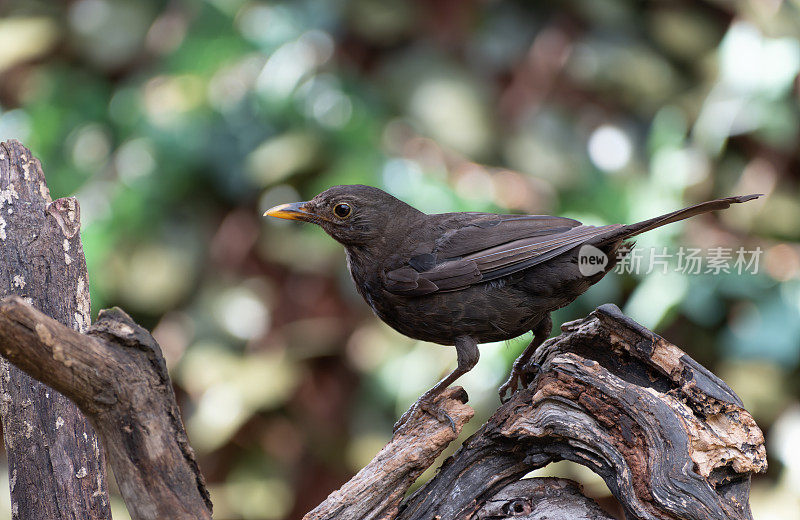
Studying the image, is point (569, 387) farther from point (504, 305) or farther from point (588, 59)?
point (588, 59)

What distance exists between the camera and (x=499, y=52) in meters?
5.74

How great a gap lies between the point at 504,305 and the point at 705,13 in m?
3.50

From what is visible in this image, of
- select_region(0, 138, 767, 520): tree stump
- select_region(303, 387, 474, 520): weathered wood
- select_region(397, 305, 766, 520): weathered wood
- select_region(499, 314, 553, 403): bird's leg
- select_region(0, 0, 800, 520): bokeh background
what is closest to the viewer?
select_region(0, 138, 767, 520): tree stump

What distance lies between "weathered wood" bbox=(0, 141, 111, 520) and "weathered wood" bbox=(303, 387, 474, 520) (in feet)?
2.68

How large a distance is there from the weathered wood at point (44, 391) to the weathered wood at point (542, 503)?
4.61 feet

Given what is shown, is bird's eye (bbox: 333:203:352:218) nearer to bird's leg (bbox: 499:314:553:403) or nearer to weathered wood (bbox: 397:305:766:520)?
bird's leg (bbox: 499:314:553:403)

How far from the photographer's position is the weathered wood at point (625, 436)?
8.50 ft

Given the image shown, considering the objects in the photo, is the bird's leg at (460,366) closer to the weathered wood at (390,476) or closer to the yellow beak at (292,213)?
the weathered wood at (390,476)

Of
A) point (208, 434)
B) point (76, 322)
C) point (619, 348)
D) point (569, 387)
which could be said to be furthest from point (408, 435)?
point (208, 434)

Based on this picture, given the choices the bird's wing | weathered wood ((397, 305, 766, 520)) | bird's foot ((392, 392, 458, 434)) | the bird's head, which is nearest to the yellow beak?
the bird's head

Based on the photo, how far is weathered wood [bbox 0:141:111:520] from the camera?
8.99 feet

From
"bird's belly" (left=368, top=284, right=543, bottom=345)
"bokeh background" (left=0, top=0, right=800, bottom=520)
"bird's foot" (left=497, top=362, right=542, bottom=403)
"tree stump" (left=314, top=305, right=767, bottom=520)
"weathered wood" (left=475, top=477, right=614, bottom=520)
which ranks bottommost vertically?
"weathered wood" (left=475, top=477, right=614, bottom=520)

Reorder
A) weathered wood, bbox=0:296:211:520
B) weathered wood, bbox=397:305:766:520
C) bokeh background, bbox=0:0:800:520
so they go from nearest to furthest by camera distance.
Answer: weathered wood, bbox=0:296:211:520 → weathered wood, bbox=397:305:766:520 → bokeh background, bbox=0:0:800:520

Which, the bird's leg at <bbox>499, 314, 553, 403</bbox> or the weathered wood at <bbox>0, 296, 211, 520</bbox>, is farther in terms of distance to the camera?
the bird's leg at <bbox>499, 314, 553, 403</bbox>
